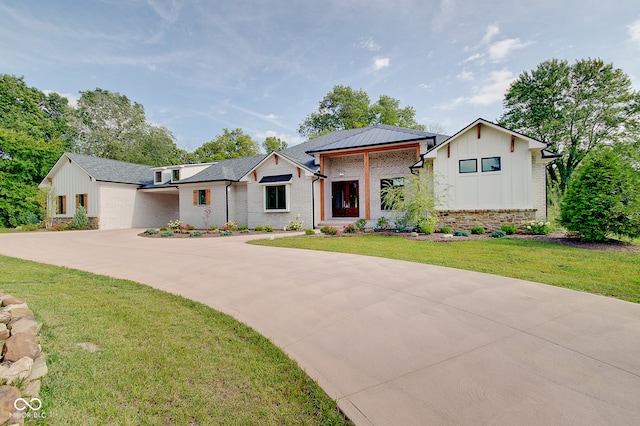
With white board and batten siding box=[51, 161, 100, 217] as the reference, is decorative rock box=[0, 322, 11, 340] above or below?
below

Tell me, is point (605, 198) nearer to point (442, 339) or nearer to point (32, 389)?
point (442, 339)

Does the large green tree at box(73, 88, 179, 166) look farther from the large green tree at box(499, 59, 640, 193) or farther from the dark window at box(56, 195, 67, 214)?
the large green tree at box(499, 59, 640, 193)

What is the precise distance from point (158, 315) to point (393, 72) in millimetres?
17476

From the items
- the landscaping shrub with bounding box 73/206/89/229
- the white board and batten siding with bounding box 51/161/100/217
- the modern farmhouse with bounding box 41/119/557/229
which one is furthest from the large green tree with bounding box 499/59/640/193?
the landscaping shrub with bounding box 73/206/89/229

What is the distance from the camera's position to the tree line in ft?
71.2

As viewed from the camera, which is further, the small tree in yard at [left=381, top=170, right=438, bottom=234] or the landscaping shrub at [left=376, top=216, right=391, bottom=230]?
the landscaping shrub at [left=376, top=216, right=391, bottom=230]

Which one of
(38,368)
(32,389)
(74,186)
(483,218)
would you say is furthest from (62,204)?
(483,218)

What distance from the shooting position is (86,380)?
7.98 feet

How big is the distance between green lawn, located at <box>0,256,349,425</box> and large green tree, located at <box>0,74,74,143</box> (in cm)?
3594

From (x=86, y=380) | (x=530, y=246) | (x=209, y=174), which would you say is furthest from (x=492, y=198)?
(x=209, y=174)

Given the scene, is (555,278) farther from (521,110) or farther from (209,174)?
(521,110)

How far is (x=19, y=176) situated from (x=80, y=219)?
8.22 metres

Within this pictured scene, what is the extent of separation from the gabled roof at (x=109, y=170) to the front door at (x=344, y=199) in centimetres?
1607

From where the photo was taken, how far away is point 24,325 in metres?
3.18
